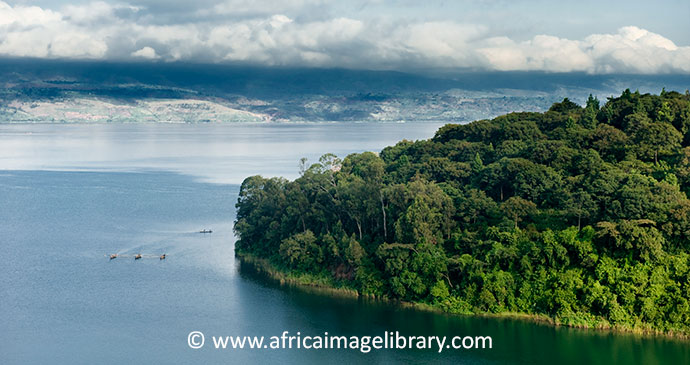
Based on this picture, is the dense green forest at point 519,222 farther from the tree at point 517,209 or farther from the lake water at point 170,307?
the lake water at point 170,307

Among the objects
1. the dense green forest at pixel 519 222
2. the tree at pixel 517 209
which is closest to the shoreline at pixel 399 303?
the dense green forest at pixel 519 222

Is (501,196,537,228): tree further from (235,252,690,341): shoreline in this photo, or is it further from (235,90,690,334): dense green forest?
(235,252,690,341): shoreline

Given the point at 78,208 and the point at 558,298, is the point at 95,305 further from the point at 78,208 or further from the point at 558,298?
the point at 78,208

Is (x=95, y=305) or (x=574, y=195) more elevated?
(x=574, y=195)

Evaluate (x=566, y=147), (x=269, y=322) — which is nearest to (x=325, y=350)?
(x=269, y=322)

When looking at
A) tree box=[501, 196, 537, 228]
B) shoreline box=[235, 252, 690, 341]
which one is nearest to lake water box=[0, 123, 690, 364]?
shoreline box=[235, 252, 690, 341]
